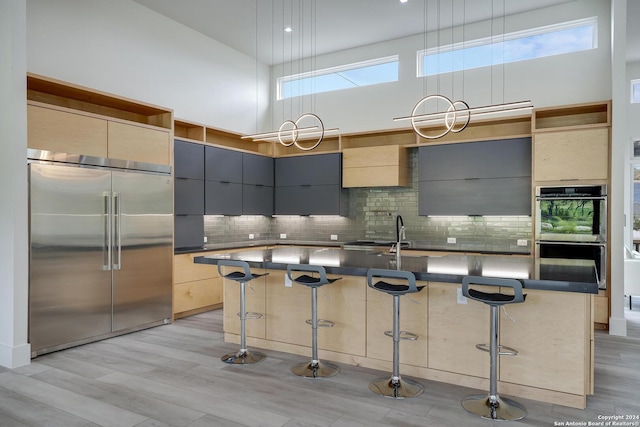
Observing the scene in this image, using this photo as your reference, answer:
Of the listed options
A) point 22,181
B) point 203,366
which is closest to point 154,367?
point 203,366

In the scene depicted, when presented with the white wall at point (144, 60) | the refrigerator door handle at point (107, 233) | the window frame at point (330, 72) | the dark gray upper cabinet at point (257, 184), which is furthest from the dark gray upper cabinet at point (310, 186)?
the refrigerator door handle at point (107, 233)

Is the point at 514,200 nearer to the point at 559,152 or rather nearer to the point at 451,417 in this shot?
the point at 559,152

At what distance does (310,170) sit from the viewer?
794 cm

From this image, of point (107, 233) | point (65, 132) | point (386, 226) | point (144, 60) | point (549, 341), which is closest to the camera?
point (549, 341)

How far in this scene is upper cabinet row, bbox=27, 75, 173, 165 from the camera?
455 cm

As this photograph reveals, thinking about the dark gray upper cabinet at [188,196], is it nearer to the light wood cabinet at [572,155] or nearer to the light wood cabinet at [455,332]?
the light wood cabinet at [455,332]

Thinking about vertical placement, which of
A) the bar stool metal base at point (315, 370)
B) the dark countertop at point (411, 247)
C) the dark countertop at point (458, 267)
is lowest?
the bar stool metal base at point (315, 370)

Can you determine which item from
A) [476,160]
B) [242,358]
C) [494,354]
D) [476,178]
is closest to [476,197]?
[476,178]

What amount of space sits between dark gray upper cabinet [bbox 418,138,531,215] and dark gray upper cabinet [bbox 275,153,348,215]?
1419 millimetres

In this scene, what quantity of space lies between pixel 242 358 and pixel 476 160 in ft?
14.3

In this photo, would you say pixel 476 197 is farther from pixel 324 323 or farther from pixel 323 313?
pixel 324 323

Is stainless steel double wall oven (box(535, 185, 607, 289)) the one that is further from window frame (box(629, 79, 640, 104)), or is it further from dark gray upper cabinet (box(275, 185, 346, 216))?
window frame (box(629, 79, 640, 104))

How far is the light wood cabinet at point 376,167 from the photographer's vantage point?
23.6 feet

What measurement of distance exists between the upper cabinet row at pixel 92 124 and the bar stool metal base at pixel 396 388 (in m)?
3.81
